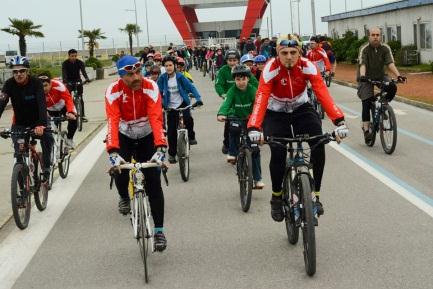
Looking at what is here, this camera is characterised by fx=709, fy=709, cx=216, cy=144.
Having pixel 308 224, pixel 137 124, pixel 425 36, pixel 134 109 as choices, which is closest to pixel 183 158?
pixel 137 124

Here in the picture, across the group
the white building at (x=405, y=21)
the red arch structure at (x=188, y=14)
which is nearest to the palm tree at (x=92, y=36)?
the red arch structure at (x=188, y=14)

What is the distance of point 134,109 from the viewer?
20.6 feet

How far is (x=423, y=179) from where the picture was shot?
30.3 feet

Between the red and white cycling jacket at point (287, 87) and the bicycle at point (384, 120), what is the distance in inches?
201

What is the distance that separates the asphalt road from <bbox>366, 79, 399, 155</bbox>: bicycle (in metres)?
0.56

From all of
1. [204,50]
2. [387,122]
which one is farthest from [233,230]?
[204,50]

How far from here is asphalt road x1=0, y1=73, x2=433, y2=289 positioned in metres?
5.70

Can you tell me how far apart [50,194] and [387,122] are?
5427 mm

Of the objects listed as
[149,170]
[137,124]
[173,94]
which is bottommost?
[149,170]

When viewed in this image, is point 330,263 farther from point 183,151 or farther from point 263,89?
point 183,151

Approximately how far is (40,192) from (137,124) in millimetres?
2698

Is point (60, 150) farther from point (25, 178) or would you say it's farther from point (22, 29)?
point (22, 29)

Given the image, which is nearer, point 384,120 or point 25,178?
point 25,178

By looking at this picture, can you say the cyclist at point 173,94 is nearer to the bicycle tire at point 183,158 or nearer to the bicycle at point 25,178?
the bicycle tire at point 183,158
